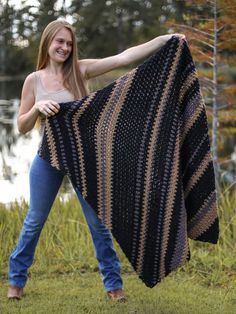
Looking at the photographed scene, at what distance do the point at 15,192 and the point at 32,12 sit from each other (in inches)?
100.0

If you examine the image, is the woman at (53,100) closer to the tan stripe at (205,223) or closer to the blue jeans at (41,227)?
the blue jeans at (41,227)

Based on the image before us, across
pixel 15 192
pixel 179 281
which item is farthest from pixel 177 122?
pixel 15 192

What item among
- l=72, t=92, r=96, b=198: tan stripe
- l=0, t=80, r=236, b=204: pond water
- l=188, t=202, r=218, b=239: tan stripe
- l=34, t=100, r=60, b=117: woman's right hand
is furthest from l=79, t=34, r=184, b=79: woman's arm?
l=0, t=80, r=236, b=204: pond water

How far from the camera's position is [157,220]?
10.5 ft

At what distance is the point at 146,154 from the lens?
3.19m

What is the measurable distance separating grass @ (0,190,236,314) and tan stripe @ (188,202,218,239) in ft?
1.42

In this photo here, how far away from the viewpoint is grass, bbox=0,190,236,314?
3426mm

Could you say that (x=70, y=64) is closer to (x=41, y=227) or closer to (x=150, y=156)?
(x=150, y=156)

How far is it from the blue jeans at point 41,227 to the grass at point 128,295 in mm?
142

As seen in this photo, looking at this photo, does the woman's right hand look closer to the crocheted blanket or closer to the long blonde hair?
the crocheted blanket

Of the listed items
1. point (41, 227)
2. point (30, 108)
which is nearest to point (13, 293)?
point (41, 227)

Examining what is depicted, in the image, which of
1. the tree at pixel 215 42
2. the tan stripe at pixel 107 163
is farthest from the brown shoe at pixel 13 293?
the tree at pixel 215 42

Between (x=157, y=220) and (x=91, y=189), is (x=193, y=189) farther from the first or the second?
(x=91, y=189)

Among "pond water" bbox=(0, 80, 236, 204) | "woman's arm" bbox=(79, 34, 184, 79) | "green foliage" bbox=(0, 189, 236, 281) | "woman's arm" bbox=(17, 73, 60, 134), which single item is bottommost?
"pond water" bbox=(0, 80, 236, 204)
